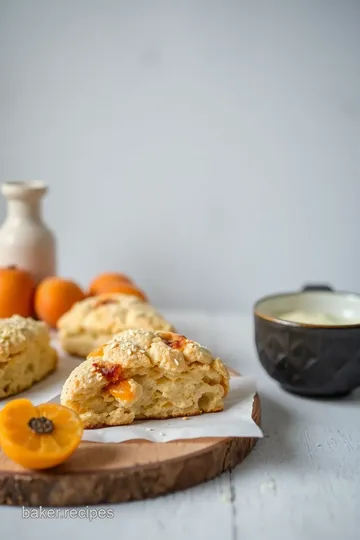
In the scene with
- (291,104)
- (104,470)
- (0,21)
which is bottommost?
(104,470)

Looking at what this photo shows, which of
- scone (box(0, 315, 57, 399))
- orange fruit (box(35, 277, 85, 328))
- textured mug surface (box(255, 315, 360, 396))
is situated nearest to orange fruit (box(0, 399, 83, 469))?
scone (box(0, 315, 57, 399))

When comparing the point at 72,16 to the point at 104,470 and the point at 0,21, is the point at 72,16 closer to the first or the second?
the point at 0,21

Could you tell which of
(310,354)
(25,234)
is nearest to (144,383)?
(310,354)

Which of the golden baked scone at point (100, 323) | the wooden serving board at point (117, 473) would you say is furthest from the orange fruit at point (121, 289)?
the wooden serving board at point (117, 473)

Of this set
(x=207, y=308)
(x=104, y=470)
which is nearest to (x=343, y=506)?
(x=104, y=470)

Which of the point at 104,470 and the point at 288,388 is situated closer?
the point at 104,470

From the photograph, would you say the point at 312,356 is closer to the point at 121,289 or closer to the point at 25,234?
the point at 121,289
